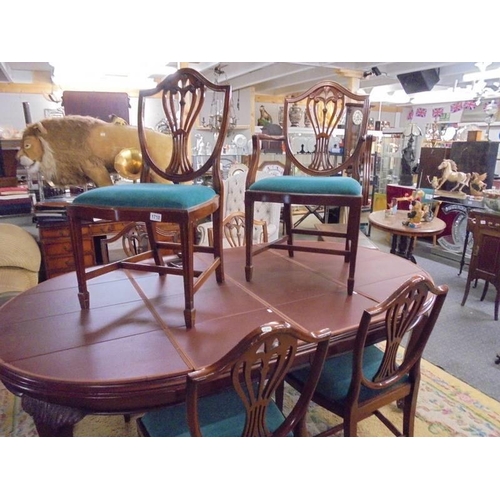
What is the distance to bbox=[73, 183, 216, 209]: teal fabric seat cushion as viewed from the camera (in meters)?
1.22

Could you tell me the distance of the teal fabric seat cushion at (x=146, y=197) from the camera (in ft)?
3.99

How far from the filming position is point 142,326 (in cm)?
128

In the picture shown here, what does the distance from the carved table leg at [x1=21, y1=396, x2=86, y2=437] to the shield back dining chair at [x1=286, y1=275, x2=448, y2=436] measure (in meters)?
0.83

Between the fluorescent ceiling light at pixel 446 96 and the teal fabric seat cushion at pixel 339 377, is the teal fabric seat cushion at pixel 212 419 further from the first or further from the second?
the fluorescent ceiling light at pixel 446 96

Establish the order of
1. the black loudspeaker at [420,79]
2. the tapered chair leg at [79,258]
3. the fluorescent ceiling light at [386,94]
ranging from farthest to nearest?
the fluorescent ceiling light at [386,94], the black loudspeaker at [420,79], the tapered chair leg at [79,258]

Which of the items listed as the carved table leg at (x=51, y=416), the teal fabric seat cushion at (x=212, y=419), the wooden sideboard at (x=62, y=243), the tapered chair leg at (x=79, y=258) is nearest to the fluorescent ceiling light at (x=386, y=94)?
the wooden sideboard at (x=62, y=243)

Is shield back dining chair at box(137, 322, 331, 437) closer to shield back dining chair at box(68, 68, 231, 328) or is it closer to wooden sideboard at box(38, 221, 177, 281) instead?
shield back dining chair at box(68, 68, 231, 328)

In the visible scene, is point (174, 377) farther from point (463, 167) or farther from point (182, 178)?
point (463, 167)

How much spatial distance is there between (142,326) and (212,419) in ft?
1.25

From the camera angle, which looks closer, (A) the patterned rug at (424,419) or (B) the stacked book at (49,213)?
(A) the patterned rug at (424,419)

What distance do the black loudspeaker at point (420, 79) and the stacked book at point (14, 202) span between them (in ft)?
18.4

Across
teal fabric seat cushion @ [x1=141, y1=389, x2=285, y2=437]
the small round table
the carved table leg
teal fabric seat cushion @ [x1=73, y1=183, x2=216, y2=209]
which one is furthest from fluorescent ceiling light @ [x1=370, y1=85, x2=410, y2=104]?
the carved table leg

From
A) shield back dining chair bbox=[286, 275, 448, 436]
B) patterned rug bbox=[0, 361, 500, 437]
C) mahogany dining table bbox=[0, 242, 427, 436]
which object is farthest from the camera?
patterned rug bbox=[0, 361, 500, 437]
